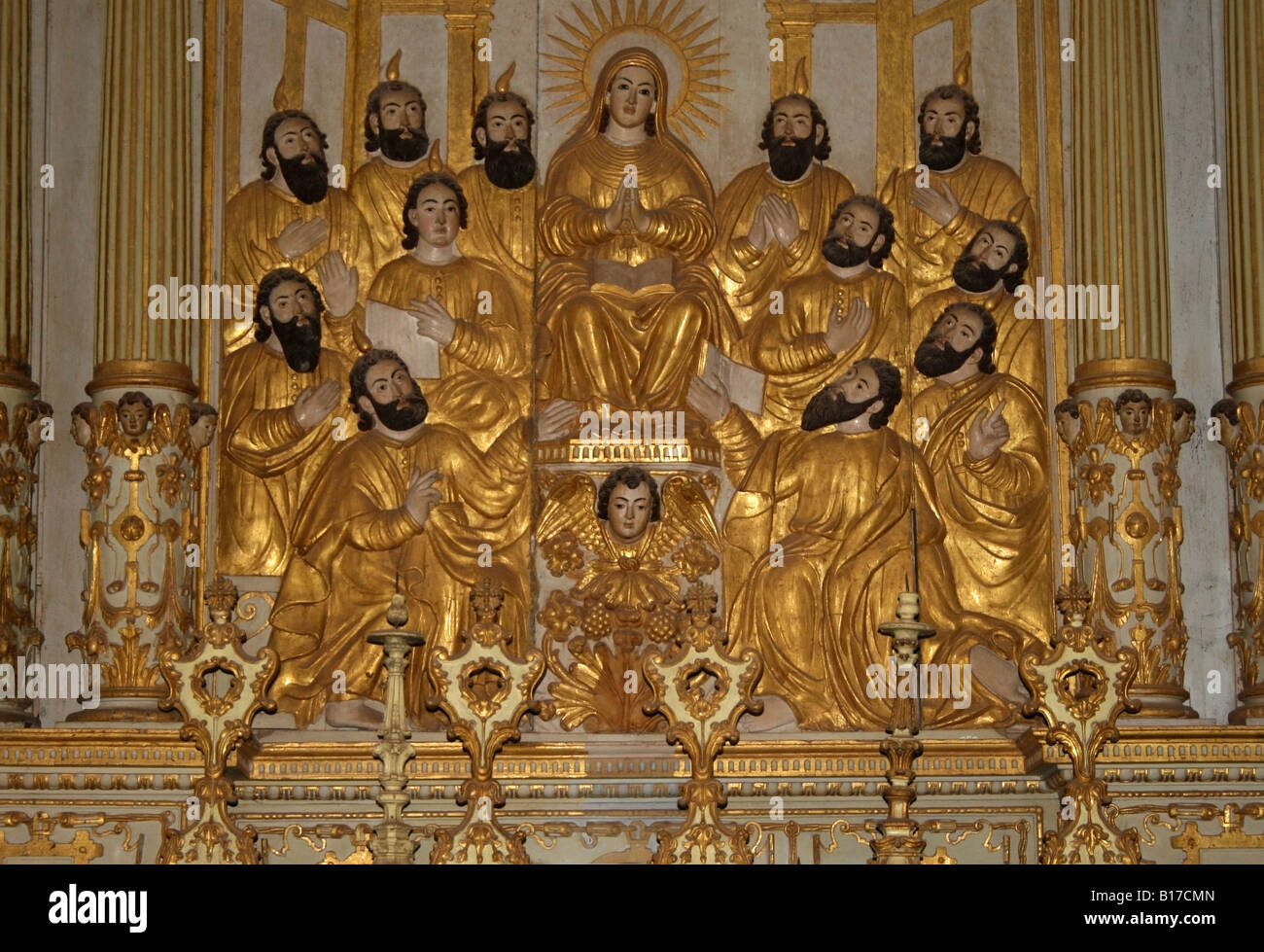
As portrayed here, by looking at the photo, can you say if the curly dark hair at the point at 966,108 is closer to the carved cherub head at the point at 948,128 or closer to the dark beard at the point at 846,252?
the carved cherub head at the point at 948,128

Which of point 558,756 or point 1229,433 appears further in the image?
point 1229,433

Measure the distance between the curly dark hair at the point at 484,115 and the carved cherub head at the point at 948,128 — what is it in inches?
75.9

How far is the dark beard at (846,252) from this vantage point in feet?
41.2

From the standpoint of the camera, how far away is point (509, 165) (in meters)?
12.7

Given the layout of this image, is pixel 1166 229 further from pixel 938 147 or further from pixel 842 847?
pixel 842 847

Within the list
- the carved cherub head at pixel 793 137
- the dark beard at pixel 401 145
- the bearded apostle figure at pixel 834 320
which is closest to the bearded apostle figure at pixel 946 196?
the bearded apostle figure at pixel 834 320

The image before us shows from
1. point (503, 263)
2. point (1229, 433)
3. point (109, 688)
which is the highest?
point (503, 263)

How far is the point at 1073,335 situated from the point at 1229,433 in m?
0.85

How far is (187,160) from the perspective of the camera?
12250 millimetres

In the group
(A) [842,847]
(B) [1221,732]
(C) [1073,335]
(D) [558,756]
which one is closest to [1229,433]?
(C) [1073,335]

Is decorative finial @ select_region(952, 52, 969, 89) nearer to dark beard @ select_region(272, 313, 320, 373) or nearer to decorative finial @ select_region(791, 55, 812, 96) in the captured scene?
decorative finial @ select_region(791, 55, 812, 96)

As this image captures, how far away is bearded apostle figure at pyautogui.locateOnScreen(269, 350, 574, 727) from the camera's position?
12.0m
